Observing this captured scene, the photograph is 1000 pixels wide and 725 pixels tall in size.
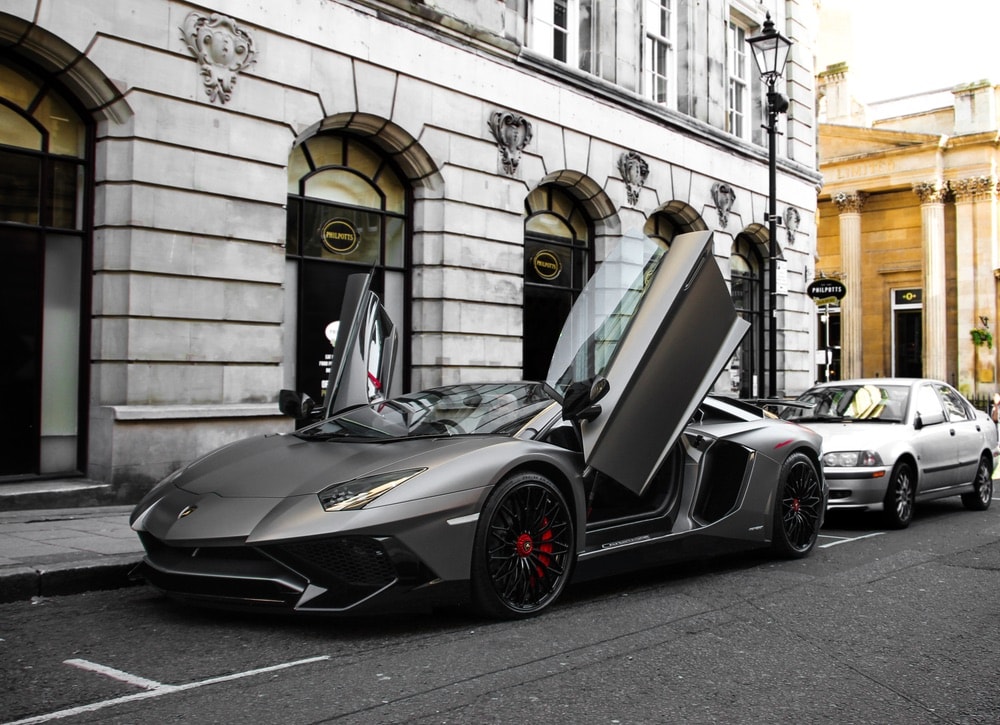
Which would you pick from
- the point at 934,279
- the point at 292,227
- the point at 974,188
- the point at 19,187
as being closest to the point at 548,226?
the point at 292,227

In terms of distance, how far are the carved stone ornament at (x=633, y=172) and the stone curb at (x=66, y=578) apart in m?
12.2

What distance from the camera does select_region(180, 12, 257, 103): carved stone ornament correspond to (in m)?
10.4

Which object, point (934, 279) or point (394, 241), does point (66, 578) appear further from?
point (934, 279)

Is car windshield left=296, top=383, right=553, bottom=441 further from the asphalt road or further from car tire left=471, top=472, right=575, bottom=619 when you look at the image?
the asphalt road

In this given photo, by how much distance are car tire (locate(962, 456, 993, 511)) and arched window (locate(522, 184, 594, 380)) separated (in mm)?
6403

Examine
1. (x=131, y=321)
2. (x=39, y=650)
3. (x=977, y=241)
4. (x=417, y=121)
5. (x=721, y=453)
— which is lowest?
(x=39, y=650)

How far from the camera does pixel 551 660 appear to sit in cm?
436

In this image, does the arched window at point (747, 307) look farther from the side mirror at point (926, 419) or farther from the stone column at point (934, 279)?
the stone column at point (934, 279)

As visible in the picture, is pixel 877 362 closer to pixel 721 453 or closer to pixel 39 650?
pixel 721 453

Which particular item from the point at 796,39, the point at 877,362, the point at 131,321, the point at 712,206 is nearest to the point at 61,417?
the point at 131,321

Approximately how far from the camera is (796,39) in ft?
75.5

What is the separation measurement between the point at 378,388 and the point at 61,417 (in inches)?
159

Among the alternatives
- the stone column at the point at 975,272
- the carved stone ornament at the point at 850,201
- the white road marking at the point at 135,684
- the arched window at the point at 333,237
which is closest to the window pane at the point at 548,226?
the arched window at the point at 333,237

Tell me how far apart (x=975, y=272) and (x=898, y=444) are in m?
41.6
